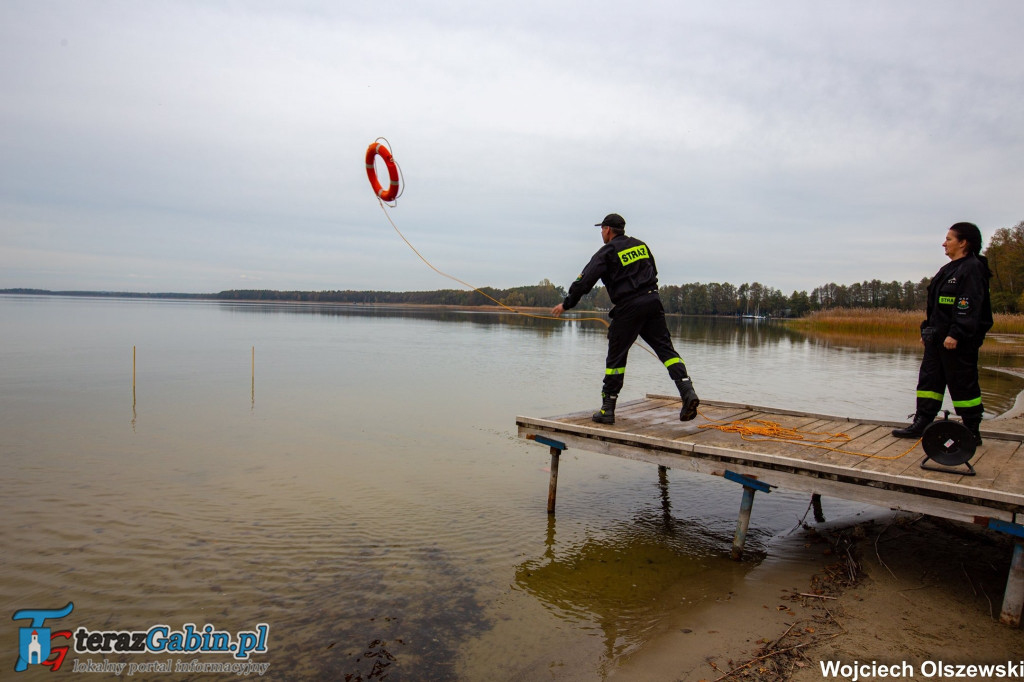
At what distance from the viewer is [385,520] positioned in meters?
7.33

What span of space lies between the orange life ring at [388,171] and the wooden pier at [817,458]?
418cm

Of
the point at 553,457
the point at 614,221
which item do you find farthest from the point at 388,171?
the point at 553,457

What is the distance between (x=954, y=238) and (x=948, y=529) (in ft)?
9.83

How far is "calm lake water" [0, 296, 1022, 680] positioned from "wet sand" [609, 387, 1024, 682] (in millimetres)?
346

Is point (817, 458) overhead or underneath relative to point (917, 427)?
underneath

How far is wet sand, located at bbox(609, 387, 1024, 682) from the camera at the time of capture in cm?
412

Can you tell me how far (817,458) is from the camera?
5.46 meters

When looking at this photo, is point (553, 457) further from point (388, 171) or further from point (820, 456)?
point (388, 171)

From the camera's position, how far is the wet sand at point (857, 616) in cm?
412

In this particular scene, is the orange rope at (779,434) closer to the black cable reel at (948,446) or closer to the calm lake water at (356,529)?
the black cable reel at (948,446)

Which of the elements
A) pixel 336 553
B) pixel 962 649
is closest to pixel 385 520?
pixel 336 553

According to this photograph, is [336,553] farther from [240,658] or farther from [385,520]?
[240,658]

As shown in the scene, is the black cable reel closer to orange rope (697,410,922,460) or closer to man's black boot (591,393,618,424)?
orange rope (697,410,922,460)

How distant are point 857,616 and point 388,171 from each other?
7882 mm
